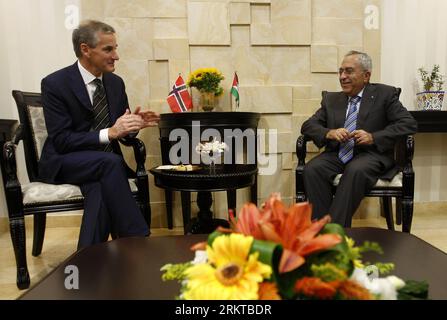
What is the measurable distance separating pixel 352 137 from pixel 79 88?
1.92m

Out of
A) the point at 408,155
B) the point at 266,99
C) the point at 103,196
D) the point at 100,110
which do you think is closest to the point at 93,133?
the point at 100,110

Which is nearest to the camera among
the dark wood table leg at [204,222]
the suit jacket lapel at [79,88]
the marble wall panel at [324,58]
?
the suit jacket lapel at [79,88]

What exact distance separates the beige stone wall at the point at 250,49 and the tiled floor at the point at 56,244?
761 millimetres

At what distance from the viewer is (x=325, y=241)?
70 centimetres

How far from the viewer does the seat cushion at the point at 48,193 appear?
2.31 metres

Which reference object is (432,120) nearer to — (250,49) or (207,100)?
(250,49)

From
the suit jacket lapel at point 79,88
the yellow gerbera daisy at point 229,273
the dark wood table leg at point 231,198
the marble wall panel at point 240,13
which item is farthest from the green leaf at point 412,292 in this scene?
the marble wall panel at point 240,13

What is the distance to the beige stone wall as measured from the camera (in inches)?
133

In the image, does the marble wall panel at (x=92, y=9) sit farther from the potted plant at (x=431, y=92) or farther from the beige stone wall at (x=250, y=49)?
the potted plant at (x=431, y=92)

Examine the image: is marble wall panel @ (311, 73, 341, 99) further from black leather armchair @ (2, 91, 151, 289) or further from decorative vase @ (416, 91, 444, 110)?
black leather armchair @ (2, 91, 151, 289)

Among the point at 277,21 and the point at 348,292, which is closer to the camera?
the point at 348,292

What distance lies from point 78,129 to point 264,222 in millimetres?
2175
